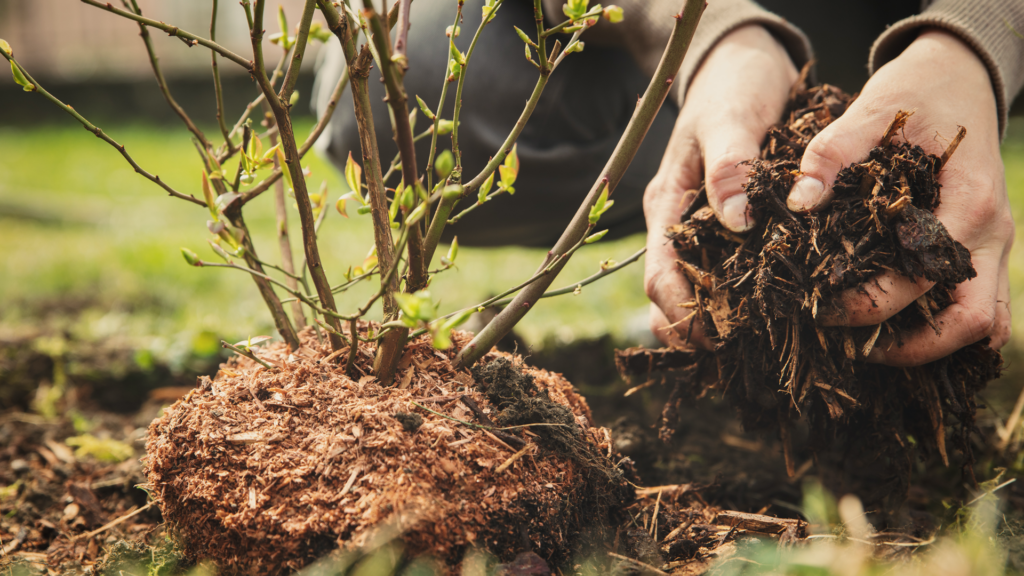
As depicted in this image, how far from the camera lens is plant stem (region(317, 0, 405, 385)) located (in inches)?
38.0

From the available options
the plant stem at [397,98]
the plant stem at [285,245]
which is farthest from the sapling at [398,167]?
the plant stem at [285,245]

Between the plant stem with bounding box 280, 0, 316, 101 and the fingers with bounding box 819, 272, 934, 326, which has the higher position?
the plant stem with bounding box 280, 0, 316, 101

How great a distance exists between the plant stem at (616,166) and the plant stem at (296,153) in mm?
288

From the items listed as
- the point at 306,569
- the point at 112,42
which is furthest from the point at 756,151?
the point at 112,42

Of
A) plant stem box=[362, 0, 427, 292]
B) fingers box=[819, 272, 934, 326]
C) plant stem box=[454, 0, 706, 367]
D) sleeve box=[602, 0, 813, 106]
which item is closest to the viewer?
plant stem box=[362, 0, 427, 292]

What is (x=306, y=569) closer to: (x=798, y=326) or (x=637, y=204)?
(x=798, y=326)

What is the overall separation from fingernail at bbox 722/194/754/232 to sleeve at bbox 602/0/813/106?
565 mm

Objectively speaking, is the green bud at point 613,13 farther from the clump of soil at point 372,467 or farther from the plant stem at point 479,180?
the clump of soil at point 372,467

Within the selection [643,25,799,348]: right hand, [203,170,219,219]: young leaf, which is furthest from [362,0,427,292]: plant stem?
[643,25,799,348]: right hand

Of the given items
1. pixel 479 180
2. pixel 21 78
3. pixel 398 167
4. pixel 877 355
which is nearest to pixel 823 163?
pixel 877 355

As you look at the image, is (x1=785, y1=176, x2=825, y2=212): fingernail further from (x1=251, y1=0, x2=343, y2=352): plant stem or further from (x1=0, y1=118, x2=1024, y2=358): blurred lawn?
(x1=0, y1=118, x2=1024, y2=358): blurred lawn

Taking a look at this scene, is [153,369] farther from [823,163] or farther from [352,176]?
[823,163]

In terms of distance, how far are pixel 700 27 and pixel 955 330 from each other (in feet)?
3.23

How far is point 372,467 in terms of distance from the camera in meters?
0.96
